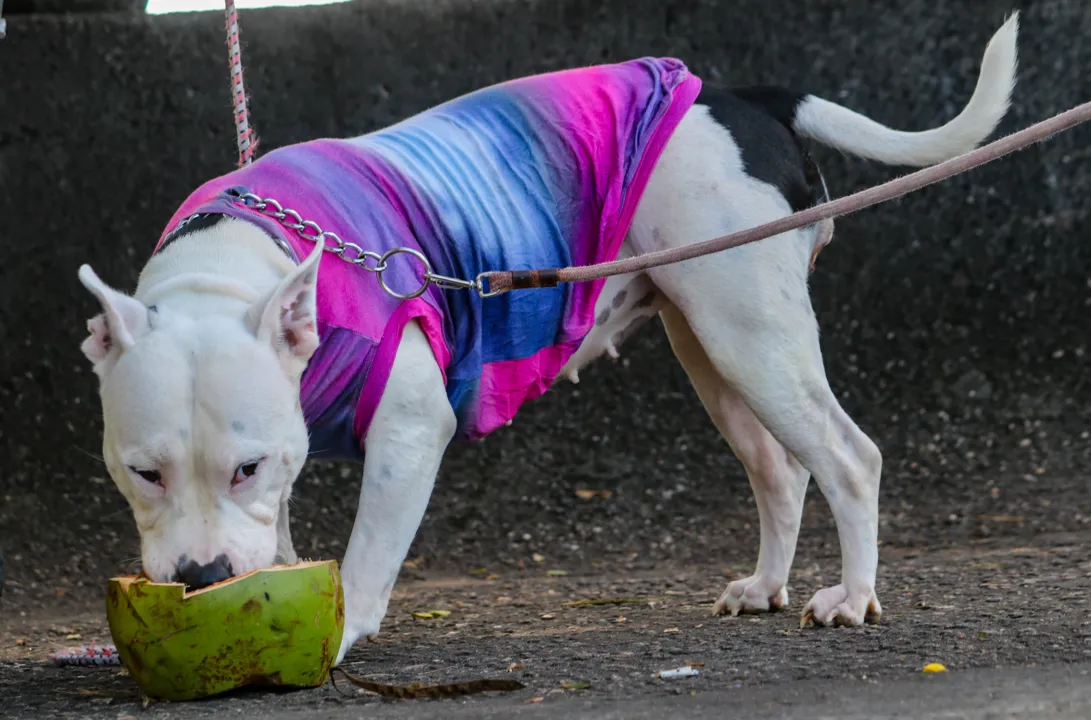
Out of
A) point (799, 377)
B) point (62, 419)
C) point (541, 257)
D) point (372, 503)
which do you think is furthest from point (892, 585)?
point (62, 419)

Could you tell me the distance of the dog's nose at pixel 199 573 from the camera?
229cm

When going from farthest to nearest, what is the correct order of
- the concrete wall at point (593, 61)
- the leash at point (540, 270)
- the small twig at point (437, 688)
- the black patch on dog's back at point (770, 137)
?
1. the concrete wall at point (593, 61)
2. the black patch on dog's back at point (770, 137)
3. the leash at point (540, 270)
4. the small twig at point (437, 688)

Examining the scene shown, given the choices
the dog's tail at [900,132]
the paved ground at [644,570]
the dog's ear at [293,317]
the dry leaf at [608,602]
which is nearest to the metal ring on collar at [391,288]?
the dog's ear at [293,317]

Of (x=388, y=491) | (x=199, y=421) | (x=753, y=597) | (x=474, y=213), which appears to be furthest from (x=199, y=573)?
(x=753, y=597)

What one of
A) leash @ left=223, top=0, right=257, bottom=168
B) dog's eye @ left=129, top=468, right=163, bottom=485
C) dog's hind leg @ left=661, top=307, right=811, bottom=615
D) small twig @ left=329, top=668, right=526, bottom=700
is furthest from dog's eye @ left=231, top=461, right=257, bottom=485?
dog's hind leg @ left=661, top=307, right=811, bottom=615

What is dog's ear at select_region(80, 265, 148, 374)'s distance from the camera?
2.38m

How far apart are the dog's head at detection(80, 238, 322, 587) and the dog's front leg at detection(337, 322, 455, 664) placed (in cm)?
29

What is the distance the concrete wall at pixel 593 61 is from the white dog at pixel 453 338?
1531mm

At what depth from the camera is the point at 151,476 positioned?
93.5 inches

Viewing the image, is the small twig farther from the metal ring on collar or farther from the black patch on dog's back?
the black patch on dog's back

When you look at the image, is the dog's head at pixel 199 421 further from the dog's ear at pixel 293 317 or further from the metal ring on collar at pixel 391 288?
the metal ring on collar at pixel 391 288

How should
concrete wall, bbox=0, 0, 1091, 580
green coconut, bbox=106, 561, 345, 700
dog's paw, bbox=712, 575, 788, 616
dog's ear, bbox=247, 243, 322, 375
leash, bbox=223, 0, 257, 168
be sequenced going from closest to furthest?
green coconut, bbox=106, 561, 345, 700 < dog's ear, bbox=247, 243, 322, 375 < leash, bbox=223, 0, 257, 168 < dog's paw, bbox=712, 575, 788, 616 < concrete wall, bbox=0, 0, 1091, 580

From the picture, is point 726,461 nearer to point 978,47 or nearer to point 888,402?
point 888,402

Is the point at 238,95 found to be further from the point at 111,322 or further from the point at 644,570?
the point at 644,570
